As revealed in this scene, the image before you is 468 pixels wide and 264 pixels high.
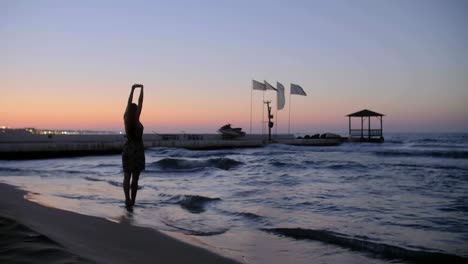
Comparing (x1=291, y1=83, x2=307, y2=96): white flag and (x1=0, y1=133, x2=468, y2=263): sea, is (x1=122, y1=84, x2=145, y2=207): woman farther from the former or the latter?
(x1=291, y1=83, x2=307, y2=96): white flag

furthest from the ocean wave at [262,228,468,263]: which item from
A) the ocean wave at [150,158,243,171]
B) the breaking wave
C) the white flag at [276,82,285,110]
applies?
the white flag at [276,82,285,110]

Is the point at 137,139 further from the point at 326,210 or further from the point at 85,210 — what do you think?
the point at 326,210

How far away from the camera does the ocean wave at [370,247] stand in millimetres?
3967

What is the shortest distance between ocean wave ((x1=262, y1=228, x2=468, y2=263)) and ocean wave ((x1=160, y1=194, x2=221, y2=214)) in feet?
6.09

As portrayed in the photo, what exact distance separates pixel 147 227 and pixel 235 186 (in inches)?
206

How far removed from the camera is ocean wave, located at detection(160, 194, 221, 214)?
669 centimetres

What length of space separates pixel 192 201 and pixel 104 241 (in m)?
3.59

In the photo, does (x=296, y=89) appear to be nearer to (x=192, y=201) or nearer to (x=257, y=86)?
(x=257, y=86)

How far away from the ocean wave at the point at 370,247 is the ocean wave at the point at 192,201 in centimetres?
186

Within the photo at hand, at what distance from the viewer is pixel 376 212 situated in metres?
6.39

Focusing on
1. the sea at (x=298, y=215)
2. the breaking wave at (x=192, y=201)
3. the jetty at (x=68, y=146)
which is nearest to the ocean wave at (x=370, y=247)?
the sea at (x=298, y=215)

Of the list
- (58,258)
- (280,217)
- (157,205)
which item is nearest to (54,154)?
(157,205)

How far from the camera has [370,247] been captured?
171 inches

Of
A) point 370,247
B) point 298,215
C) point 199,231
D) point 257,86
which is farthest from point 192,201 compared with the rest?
point 257,86
